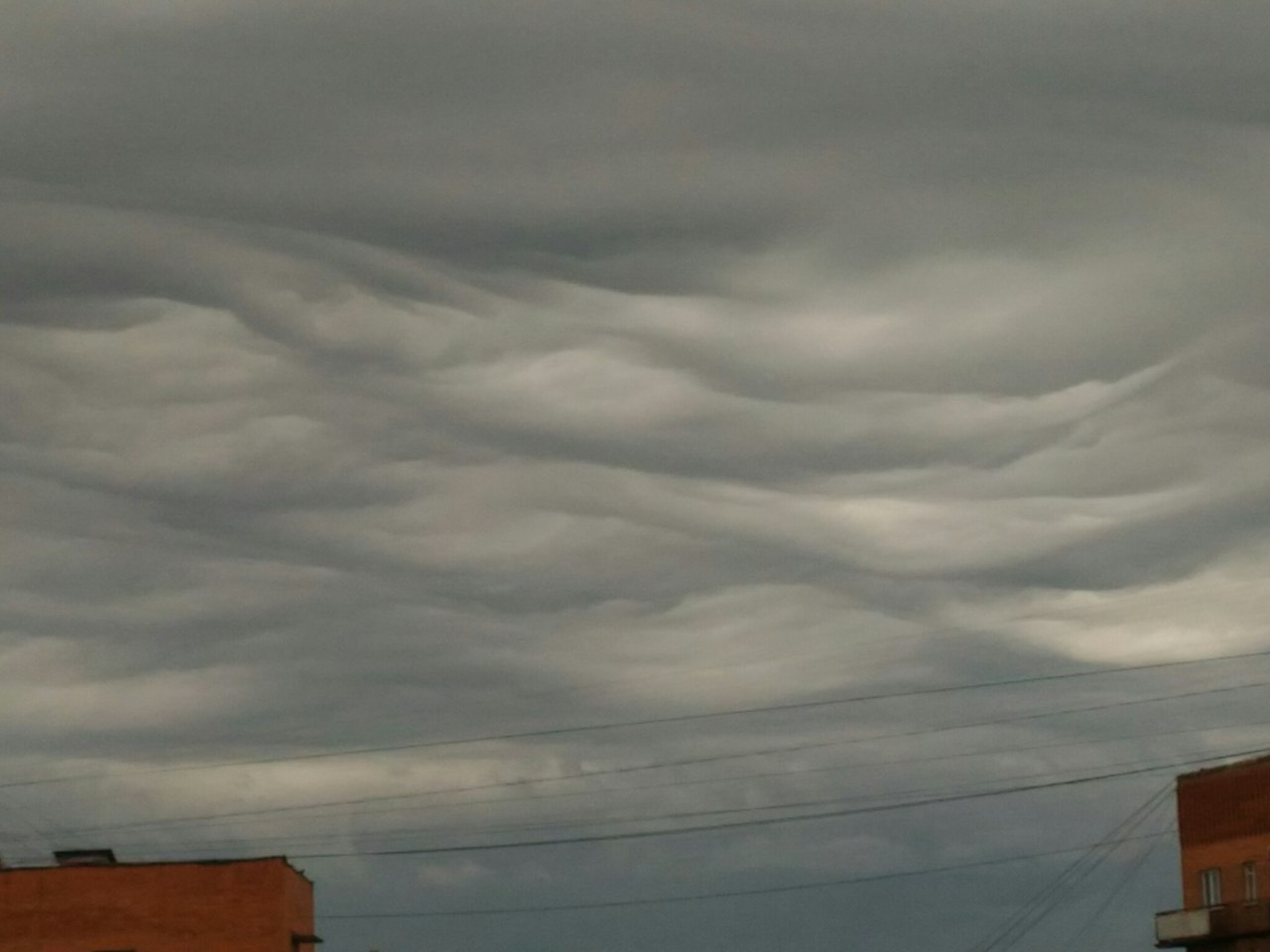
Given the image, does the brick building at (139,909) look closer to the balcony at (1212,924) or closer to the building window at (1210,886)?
the balcony at (1212,924)

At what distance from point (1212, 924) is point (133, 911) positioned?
140 ft

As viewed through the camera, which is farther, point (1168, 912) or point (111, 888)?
point (1168, 912)

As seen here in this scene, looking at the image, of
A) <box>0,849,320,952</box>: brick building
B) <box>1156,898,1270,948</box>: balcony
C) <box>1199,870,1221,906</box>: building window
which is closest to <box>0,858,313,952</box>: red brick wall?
<box>0,849,320,952</box>: brick building

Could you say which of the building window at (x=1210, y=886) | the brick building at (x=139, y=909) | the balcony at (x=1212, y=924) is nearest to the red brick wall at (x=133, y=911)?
the brick building at (x=139, y=909)

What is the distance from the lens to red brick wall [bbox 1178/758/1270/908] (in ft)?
271

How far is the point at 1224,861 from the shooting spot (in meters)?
84.3

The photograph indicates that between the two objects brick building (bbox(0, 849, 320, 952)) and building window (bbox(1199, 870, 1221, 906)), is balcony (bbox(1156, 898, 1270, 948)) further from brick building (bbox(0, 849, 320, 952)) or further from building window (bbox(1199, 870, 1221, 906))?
brick building (bbox(0, 849, 320, 952))

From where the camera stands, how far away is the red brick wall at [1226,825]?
82562 mm

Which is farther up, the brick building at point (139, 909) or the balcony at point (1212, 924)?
the brick building at point (139, 909)

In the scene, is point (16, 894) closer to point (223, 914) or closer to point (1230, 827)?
point (223, 914)

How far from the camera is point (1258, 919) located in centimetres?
8094

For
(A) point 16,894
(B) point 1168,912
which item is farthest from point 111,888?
(B) point 1168,912

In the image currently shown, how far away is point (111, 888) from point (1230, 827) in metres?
44.8

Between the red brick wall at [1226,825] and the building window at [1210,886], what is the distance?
0.64 ft
